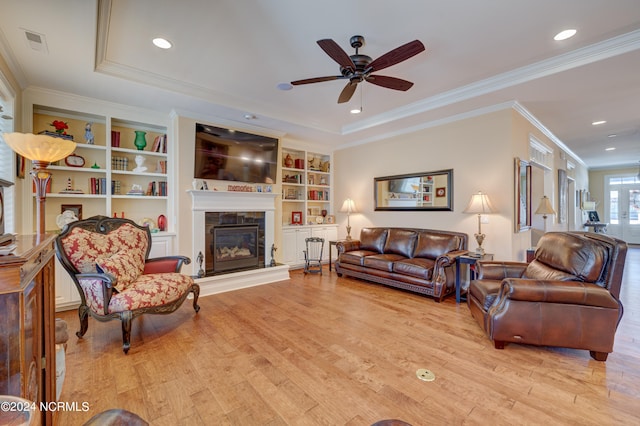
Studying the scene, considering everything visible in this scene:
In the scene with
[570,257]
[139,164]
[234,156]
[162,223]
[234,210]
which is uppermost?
[234,156]

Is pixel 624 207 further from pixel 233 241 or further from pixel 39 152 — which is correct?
pixel 39 152

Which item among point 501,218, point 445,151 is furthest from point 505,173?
point 445,151

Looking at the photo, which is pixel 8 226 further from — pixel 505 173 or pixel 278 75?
pixel 505 173

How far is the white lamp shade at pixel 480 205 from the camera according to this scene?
3924 millimetres

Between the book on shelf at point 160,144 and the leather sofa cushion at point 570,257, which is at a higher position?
the book on shelf at point 160,144

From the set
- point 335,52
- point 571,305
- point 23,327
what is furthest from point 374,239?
point 23,327

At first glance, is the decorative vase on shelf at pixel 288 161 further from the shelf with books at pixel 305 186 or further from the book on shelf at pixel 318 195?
the book on shelf at pixel 318 195

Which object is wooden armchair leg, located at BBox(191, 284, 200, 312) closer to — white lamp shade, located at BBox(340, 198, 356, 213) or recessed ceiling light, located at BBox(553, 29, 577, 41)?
white lamp shade, located at BBox(340, 198, 356, 213)

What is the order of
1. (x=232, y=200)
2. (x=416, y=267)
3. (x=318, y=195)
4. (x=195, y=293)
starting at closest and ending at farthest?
(x=195, y=293) < (x=416, y=267) < (x=232, y=200) < (x=318, y=195)

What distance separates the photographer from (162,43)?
9.06 ft

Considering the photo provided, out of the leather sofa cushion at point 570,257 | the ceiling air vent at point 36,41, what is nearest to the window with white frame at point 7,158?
the ceiling air vent at point 36,41

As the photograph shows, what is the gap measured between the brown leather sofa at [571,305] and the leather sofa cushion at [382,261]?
1.75 metres

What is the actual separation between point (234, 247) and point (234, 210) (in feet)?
2.16

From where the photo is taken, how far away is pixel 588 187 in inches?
Result: 386
